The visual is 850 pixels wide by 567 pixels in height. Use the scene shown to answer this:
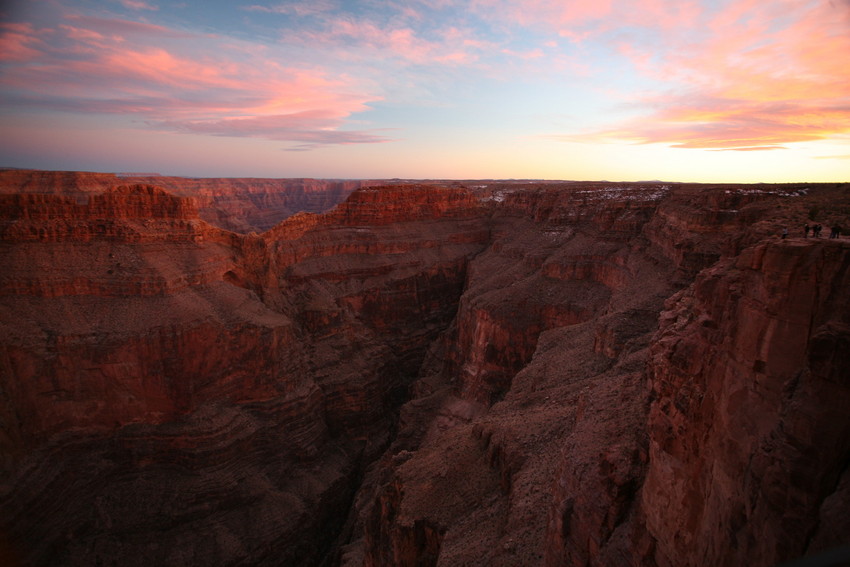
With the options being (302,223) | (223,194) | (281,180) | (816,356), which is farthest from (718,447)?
(281,180)

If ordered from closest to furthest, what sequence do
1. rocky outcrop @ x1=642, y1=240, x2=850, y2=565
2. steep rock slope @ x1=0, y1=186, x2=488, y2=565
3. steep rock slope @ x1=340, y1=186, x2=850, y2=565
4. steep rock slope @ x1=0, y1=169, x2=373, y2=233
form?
rocky outcrop @ x1=642, y1=240, x2=850, y2=565
steep rock slope @ x1=340, y1=186, x2=850, y2=565
steep rock slope @ x1=0, y1=186, x2=488, y2=565
steep rock slope @ x1=0, y1=169, x2=373, y2=233

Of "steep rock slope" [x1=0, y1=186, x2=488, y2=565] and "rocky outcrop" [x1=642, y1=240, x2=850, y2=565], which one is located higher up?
"rocky outcrop" [x1=642, y1=240, x2=850, y2=565]

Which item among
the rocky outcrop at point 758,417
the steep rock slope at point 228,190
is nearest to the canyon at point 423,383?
the rocky outcrop at point 758,417

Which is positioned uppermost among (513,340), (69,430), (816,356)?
(816,356)

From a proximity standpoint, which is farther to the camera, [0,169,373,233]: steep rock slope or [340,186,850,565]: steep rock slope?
[0,169,373,233]: steep rock slope

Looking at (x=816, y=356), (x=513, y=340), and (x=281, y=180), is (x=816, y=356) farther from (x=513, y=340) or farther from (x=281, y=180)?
(x=281, y=180)

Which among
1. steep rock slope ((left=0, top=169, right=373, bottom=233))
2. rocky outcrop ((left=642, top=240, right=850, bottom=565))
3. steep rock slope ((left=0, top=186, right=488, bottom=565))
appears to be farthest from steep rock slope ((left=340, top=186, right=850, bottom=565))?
steep rock slope ((left=0, top=169, right=373, bottom=233))

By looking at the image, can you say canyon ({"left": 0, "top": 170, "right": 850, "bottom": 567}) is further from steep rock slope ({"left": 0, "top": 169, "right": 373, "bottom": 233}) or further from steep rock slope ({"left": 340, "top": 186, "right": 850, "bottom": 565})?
steep rock slope ({"left": 0, "top": 169, "right": 373, "bottom": 233})

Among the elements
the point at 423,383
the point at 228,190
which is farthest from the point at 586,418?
the point at 228,190

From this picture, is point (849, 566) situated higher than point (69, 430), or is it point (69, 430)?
point (849, 566)
